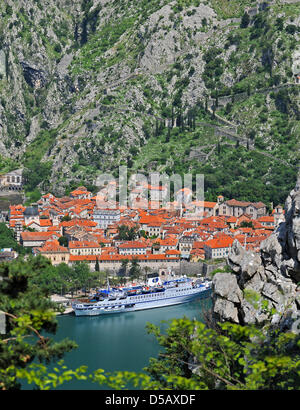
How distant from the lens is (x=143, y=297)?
41.9m

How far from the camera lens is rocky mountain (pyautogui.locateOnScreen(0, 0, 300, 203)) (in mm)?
70250

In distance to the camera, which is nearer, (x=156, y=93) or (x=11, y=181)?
(x=11, y=181)

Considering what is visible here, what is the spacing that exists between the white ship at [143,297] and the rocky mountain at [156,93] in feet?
64.9

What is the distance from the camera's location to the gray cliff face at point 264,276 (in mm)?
17523

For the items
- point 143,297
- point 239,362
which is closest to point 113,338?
point 143,297

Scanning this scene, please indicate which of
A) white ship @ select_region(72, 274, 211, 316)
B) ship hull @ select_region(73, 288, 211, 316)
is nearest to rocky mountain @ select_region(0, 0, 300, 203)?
white ship @ select_region(72, 274, 211, 316)

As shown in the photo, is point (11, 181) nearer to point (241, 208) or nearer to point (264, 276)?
point (241, 208)

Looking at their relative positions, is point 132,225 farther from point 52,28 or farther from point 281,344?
point 52,28

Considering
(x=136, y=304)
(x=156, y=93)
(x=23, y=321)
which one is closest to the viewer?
(x=23, y=321)

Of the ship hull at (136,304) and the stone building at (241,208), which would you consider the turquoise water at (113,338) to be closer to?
the ship hull at (136,304)
